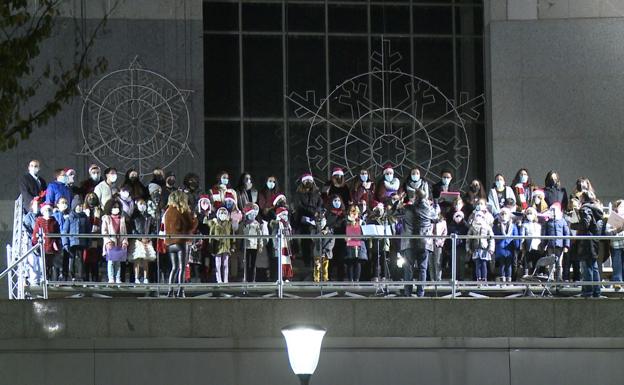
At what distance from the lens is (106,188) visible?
24703 millimetres

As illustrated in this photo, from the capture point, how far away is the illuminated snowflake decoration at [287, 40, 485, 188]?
3150cm

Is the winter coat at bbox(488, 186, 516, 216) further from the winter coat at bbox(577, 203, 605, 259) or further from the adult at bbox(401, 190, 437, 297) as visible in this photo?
the adult at bbox(401, 190, 437, 297)

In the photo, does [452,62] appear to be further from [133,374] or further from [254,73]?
[133,374]

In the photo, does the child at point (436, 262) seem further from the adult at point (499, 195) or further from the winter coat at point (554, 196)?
the winter coat at point (554, 196)

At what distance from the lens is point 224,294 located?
22281 millimetres

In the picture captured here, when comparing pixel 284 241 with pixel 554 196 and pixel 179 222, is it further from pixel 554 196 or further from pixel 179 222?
pixel 554 196

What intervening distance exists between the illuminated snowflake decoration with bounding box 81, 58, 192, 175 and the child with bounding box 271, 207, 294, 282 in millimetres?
6727

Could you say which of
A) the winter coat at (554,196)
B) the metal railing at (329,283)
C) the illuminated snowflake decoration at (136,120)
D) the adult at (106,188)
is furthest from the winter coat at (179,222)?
the illuminated snowflake decoration at (136,120)

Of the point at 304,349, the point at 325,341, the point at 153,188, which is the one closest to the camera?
the point at 304,349

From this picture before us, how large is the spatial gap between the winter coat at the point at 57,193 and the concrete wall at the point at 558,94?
10.5 metres

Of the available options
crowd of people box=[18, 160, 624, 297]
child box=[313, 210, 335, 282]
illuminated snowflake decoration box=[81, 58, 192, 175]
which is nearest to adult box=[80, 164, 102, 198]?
crowd of people box=[18, 160, 624, 297]

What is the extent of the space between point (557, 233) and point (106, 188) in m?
7.60

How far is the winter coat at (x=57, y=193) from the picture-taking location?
24031 millimetres

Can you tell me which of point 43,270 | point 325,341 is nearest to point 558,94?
point 325,341
